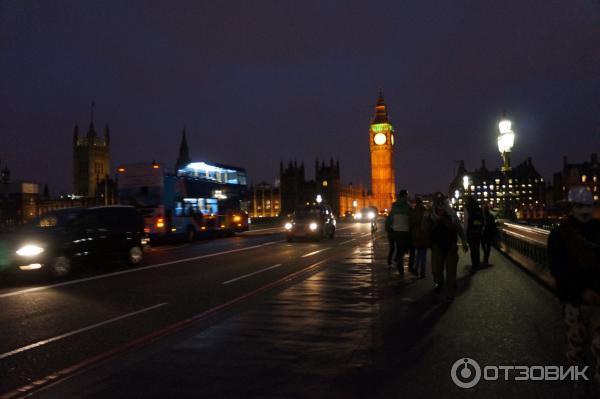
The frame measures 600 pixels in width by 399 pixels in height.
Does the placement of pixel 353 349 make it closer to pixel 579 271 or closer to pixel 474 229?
pixel 579 271

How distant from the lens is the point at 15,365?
6105 millimetres

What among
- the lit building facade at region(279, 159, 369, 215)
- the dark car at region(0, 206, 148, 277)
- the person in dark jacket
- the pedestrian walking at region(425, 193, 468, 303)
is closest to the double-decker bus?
the dark car at region(0, 206, 148, 277)

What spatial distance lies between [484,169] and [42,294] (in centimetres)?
16518

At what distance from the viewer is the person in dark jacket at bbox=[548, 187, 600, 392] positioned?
427 cm

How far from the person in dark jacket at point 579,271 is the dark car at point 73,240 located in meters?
12.1

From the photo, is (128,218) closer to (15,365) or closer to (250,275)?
(250,275)

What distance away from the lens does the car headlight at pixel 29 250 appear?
1334 cm

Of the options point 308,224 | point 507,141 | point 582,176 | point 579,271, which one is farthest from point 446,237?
point 582,176

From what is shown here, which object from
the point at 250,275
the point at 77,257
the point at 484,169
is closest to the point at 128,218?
the point at 77,257

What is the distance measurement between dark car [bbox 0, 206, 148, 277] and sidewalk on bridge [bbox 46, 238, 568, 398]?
247 inches

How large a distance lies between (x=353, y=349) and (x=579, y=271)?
3.03m

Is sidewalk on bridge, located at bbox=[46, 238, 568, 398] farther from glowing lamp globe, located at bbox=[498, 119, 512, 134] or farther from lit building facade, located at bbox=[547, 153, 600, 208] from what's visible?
lit building facade, located at bbox=[547, 153, 600, 208]

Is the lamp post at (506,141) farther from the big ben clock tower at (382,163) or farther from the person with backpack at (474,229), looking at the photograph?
the big ben clock tower at (382,163)

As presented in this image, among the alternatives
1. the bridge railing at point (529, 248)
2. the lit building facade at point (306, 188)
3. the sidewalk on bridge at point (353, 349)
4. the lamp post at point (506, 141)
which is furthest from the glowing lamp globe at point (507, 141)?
the lit building facade at point (306, 188)
